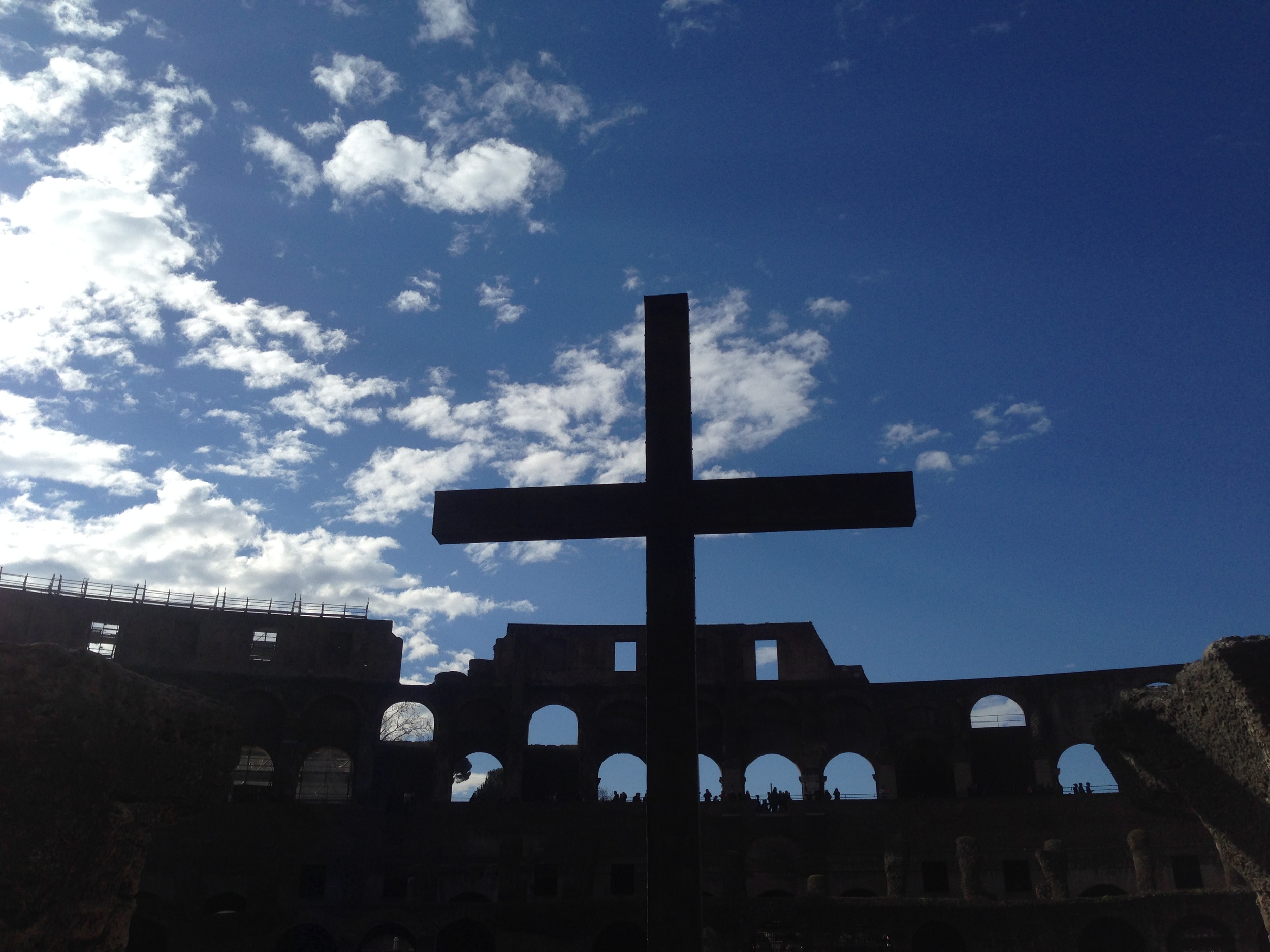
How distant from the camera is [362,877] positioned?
28.1 metres

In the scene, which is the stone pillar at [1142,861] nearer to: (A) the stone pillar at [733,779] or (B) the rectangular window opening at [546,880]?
(A) the stone pillar at [733,779]

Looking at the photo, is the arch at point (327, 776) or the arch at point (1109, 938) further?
the arch at point (327, 776)

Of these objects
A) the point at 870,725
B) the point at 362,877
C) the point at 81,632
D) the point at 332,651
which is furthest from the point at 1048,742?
the point at 81,632

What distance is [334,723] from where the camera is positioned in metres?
33.4

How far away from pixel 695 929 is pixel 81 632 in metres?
32.8

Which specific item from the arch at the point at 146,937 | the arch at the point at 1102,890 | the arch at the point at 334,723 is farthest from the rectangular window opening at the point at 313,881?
the arch at the point at 1102,890

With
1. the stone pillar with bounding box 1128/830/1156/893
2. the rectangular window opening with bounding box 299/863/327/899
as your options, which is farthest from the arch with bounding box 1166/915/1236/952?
the rectangular window opening with bounding box 299/863/327/899

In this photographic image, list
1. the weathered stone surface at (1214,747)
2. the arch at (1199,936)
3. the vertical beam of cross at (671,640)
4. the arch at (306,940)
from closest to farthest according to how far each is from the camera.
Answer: the vertical beam of cross at (671,640)
the weathered stone surface at (1214,747)
the arch at (1199,936)
the arch at (306,940)

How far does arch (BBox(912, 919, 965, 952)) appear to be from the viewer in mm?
25766

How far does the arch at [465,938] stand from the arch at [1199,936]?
15.9 m

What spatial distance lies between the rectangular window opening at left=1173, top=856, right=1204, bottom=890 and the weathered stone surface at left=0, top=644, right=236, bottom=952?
26.1m

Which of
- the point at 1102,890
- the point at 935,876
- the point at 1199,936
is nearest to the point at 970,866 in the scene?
the point at 1199,936

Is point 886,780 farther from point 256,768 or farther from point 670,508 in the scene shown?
point 670,508

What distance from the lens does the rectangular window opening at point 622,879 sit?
28.7m
